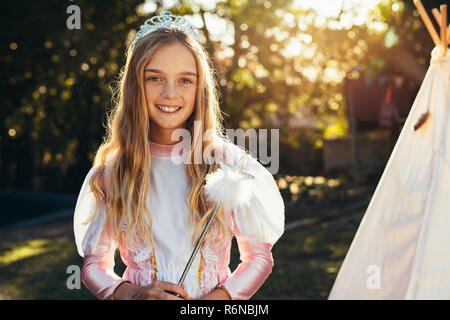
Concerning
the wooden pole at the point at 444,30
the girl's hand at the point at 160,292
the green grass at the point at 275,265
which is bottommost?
the green grass at the point at 275,265

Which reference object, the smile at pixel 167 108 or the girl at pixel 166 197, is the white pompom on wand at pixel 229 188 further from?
the smile at pixel 167 108

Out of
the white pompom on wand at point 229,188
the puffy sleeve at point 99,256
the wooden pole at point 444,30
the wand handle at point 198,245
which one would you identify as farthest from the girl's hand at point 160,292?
the wooden pole at point 444,30

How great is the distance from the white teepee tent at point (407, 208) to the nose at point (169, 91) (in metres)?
1.07

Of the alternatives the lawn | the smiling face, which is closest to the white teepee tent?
the smiling face

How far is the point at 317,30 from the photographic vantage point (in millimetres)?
11242

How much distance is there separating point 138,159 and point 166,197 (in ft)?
0.60

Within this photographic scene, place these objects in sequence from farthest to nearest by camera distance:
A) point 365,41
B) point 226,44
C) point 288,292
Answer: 1. point 226,44
2. point 365,41
3. point 288,292

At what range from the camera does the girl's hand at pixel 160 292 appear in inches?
75.0

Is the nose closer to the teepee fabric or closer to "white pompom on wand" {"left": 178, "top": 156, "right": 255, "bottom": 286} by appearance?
"white pompom on wand" {"left": 178, "top": 156, "right": 255, "bottom": 286}

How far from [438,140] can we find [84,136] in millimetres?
10784

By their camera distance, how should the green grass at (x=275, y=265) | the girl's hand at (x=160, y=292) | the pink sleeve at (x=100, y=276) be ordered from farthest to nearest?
1. the green grass at (x=275, y=265)
2. the pink sleeve at (x=100, y=276)
3. the girl's hand at (x=160, y=292)

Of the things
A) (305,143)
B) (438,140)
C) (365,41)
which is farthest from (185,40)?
(305,143)

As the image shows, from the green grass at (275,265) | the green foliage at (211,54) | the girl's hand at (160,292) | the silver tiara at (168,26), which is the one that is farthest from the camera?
the green foliage at (211,54)

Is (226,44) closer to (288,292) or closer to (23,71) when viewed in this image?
(23,71)
